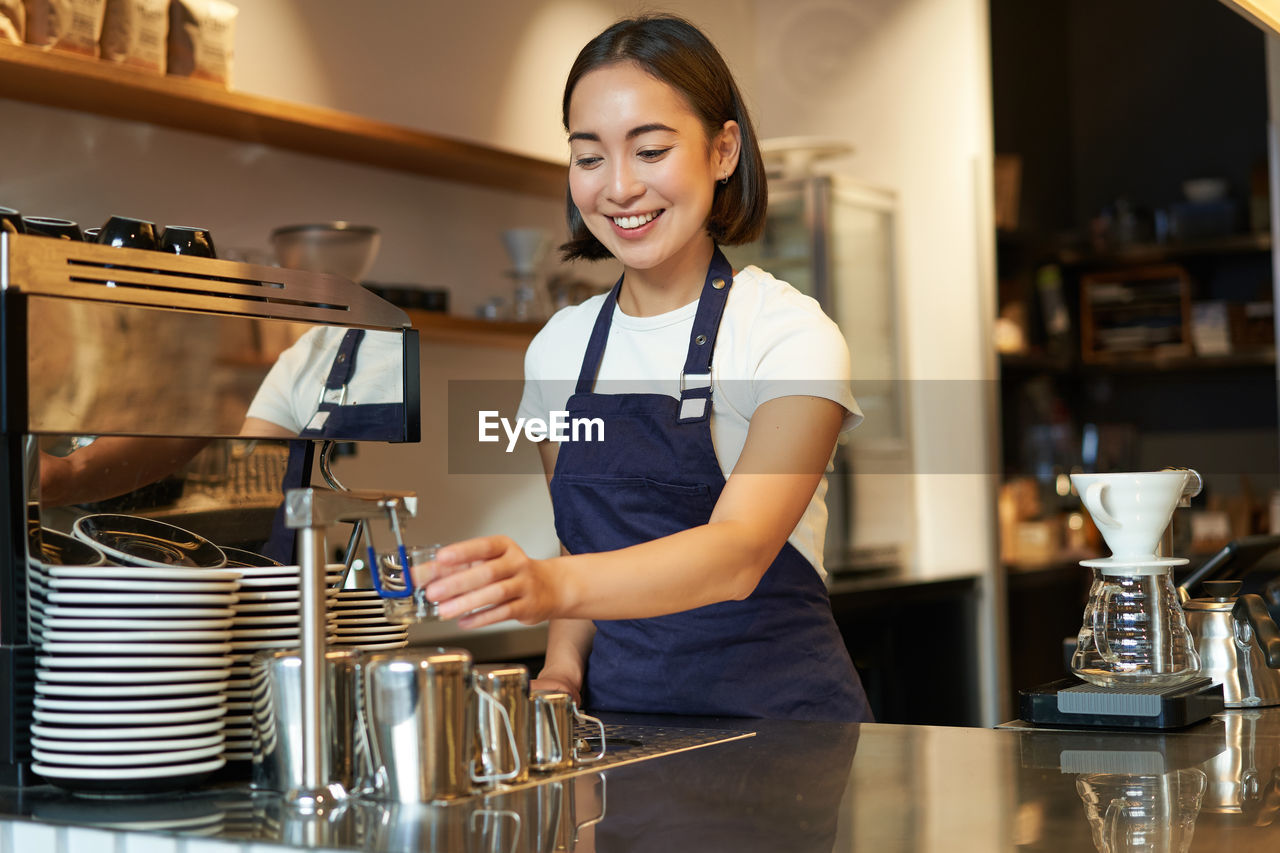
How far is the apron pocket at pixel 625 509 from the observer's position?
181 cm

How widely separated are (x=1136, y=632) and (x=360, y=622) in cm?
87

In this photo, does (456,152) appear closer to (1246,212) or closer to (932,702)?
(932,702)

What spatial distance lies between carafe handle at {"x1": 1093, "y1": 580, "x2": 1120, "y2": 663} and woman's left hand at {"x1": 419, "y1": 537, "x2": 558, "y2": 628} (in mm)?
720

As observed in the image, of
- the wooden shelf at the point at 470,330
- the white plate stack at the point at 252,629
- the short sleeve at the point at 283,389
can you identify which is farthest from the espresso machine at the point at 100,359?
the wooden shelf at the point at 470,330

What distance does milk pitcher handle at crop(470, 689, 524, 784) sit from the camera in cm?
119

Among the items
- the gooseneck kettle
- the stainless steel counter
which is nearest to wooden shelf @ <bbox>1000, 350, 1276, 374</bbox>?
the gooseneck kettle

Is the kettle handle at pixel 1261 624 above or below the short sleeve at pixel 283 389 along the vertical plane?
below

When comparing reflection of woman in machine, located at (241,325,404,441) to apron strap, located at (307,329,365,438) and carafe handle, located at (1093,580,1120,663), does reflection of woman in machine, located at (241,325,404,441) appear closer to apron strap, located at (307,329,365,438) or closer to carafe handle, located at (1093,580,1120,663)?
apron strap, located at (307,329,365,438)

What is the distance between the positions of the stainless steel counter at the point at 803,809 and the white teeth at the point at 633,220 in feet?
2.19

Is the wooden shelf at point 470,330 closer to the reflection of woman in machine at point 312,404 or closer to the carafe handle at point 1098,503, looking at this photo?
the reflection of woman in machine at point 312,404

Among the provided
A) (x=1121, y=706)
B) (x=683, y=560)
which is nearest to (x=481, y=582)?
(x=683, y=560)

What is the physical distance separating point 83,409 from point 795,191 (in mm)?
3243

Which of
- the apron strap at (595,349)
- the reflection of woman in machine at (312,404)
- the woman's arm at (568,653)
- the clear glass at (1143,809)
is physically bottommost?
the clear glass at (1143,809)

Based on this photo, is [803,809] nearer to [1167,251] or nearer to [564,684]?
[564,684]
